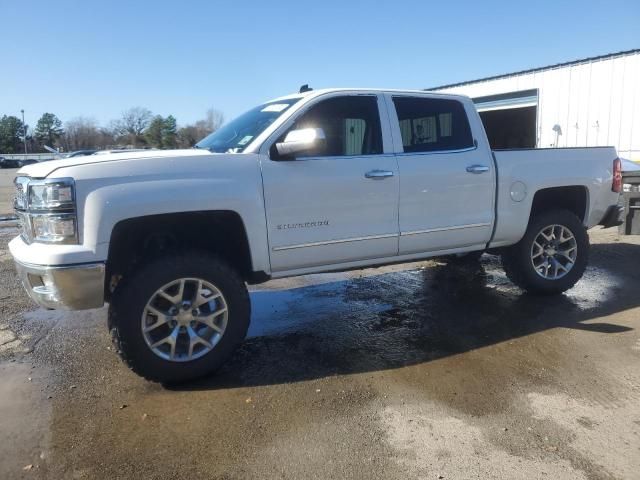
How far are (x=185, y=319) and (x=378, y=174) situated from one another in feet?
6.20

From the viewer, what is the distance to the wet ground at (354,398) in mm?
2635

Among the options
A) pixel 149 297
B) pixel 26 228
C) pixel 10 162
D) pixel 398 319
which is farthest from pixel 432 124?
pixel 10 162

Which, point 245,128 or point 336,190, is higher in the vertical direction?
point 245,128

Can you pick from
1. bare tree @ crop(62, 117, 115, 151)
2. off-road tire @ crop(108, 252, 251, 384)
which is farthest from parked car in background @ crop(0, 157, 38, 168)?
off-road tire @ crop(108, 252, 251, 384)

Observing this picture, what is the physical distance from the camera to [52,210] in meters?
3.15

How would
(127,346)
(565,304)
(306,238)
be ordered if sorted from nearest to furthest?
(127,346) → (306,238) → (565,304)

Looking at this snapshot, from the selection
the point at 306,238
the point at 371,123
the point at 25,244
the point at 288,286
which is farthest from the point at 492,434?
the point at 288,286

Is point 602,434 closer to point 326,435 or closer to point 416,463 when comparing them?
point 416,463

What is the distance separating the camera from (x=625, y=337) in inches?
169

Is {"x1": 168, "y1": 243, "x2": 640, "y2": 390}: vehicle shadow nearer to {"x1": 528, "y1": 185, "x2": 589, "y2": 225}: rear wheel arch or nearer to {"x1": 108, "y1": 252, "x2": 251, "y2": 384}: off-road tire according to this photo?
{"x1": 108, "y1": 252, "x2": 251, "y2": 384}: off-road tire

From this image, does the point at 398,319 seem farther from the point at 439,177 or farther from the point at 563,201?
the point at 563,201

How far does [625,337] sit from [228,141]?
375cm

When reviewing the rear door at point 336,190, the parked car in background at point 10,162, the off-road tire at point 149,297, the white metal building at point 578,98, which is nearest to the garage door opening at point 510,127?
the white metal building at point 578,98

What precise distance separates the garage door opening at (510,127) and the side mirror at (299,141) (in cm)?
1947
